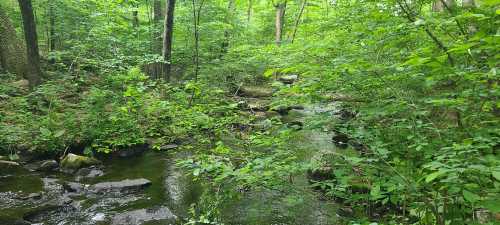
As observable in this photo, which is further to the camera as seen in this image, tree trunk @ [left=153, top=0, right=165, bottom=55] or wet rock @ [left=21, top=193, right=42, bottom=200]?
tree trunk @ [left=153, top=0, right=165, bottom=55]

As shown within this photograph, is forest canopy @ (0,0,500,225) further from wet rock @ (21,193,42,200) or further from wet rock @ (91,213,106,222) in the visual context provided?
wet rock @ (91,213,106,222)

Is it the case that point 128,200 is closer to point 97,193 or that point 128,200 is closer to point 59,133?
point 97,193

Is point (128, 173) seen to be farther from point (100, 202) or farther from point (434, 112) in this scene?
point (434, 112)

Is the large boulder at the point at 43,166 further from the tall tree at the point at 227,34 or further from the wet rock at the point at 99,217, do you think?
the tall tree at the point at 227,34

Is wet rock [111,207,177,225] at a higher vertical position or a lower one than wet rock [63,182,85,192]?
higher

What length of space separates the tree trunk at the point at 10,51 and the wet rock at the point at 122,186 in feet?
27.8

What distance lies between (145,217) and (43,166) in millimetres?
3693

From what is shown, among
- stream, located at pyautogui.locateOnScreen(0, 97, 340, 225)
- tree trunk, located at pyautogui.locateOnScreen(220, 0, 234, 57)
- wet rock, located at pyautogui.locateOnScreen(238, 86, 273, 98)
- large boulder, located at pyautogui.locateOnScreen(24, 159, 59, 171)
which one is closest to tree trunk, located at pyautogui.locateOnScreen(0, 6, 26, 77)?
large boulder, located at pyautogui.locateOnScreen(24, 159, 59, 171)

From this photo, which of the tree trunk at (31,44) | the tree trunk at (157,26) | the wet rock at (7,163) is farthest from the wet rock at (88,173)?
the tree trunk at (157,26)

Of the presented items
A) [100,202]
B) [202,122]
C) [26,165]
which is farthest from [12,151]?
[202,122]

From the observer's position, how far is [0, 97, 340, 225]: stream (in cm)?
550

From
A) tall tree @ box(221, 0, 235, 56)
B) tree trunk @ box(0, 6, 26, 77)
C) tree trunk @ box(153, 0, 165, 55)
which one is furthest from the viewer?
tall tree @ box(221, 0, 235, 56)

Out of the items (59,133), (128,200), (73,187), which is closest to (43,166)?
A: (59,133)

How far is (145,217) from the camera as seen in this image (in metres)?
5.66
